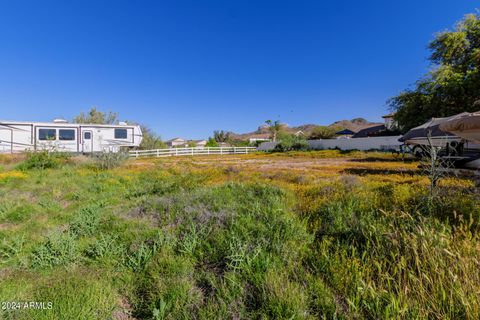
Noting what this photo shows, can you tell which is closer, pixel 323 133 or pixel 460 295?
pixel 460 295

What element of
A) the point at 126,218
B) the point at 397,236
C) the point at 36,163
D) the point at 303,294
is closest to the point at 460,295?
the point at 397,236

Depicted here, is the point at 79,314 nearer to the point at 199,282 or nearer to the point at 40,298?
the point at 40,298

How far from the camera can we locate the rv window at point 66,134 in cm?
1488

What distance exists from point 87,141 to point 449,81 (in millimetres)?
26267

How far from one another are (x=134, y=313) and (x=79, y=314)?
0.37 metres

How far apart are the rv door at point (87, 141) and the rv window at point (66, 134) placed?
68 cm

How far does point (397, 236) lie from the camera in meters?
1.98

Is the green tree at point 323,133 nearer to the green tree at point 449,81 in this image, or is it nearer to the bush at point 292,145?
the bush at point 292,145

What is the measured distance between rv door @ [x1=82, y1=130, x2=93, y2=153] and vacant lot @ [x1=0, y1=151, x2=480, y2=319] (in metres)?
14.4

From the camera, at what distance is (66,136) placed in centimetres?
1514

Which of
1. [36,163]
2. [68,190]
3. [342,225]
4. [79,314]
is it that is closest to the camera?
[79,314]

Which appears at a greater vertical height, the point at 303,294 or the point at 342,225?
the point at 342,225

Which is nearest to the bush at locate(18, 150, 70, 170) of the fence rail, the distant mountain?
the fence rail

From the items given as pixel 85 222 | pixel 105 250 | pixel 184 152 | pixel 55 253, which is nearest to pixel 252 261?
pixel 105 250
